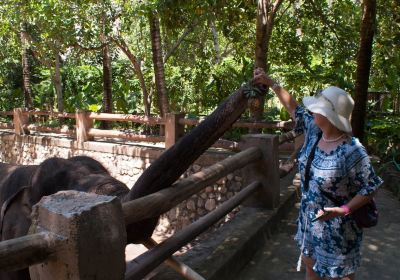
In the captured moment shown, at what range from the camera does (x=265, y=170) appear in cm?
452

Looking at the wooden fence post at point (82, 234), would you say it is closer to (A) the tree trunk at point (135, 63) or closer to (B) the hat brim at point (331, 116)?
(B) the hat brim at point (331, 116)

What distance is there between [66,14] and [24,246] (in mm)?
9106

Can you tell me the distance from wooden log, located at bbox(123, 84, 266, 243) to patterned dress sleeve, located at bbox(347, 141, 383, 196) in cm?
64

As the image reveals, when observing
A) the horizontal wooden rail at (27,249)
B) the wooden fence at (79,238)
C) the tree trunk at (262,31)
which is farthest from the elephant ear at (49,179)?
the tree trunk at (262,31)

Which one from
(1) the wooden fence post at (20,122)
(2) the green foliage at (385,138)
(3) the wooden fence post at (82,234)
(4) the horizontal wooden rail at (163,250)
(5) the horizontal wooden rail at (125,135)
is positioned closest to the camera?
(3) the wooden fence post at (82,234)

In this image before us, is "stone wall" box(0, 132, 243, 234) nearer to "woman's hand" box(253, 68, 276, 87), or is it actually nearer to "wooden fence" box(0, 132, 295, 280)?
"woman's hand" box(253, 68, 276, 87)


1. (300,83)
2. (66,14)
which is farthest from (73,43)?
(300,83)

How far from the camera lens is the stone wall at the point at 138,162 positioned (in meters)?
7.84

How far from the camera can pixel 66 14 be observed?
9.84 metres

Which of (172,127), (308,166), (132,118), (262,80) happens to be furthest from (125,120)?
(308,166)

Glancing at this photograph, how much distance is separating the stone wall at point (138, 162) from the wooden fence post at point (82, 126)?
5.7 inches

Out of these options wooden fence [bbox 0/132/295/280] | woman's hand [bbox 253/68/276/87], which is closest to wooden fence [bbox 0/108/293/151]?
woman's hand [bbox 253/68/276/87]

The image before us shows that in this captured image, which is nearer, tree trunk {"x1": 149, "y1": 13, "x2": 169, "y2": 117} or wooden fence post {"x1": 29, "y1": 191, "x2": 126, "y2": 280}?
wooden fence post {"x1": 29, "y1": 191, "x2": 126, "y2": 280}

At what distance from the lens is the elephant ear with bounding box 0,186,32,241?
3025 millimetres
